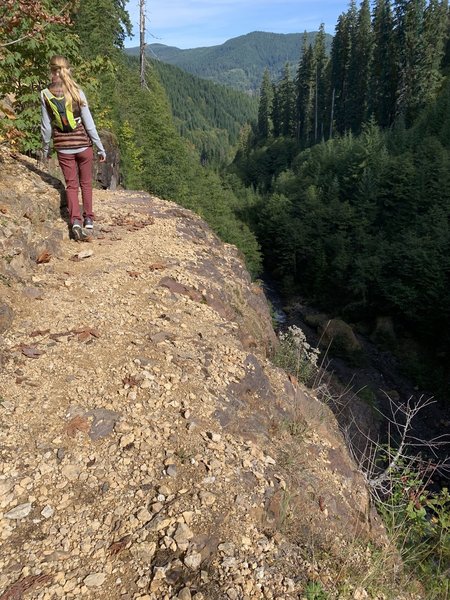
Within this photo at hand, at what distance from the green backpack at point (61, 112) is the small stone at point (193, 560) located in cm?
583

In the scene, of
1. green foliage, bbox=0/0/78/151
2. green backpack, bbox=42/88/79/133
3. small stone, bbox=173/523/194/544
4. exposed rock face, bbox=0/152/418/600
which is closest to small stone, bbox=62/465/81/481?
exposed rock face, bbox=0/152/418/600

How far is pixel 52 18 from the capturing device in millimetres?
5871

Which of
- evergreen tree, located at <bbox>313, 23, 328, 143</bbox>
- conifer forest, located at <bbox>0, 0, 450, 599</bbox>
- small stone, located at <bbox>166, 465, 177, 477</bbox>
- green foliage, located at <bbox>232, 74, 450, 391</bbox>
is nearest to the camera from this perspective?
small stone, located at <bbox>166, 465, 177, 477</bbox>

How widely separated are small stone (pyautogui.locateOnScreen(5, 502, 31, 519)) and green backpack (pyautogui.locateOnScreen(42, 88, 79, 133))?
5237 mm

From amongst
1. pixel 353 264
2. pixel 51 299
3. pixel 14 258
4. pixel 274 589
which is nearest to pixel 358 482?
pixel 274 589

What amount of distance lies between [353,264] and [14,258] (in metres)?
34.1

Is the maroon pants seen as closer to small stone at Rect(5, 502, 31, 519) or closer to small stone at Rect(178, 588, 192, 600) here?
small stone at Rect(5, 502, 31, 519)

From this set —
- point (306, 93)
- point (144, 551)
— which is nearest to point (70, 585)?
point (144, 551)

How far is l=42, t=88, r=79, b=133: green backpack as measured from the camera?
588 centimetres

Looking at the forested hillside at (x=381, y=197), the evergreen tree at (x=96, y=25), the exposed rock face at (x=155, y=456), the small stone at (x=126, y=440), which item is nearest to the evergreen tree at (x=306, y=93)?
the forested hillside at (x=381, y=197)

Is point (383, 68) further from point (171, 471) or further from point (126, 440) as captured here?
point (171, 471)

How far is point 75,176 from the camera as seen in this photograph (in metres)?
6.51

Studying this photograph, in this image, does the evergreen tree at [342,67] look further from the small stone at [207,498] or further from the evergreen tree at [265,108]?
the small stone at [207,498]

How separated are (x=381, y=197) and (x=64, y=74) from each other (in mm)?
39262
